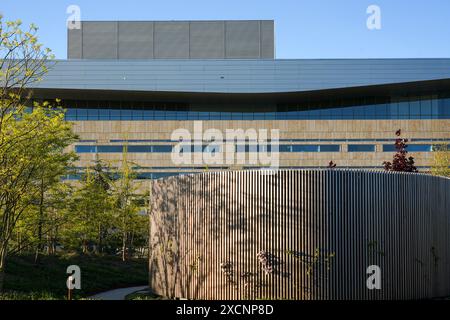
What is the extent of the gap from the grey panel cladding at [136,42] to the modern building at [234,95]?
110 millimetres

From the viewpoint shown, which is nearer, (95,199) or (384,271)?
(384,271)

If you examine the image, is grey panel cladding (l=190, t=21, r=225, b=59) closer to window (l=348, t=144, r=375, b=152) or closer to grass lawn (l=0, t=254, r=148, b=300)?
window (l=348, t=144, r=375, b=152)

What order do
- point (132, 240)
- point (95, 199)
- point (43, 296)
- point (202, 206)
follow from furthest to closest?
point (132, 240), point (95, 199), point (43, 296), point (202, 206)

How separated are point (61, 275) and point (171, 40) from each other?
4067 cm

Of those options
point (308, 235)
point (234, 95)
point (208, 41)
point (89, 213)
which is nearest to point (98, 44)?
point (208, 41)

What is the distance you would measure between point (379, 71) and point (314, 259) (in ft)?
154

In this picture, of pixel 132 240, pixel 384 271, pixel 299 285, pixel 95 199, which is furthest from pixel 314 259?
pixel 132 240

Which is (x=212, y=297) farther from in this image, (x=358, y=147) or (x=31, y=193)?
(x=358, y=147)

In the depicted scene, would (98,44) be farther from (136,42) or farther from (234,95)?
(234,95)

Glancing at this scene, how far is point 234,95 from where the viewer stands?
6172 centimetres

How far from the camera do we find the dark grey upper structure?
211ft

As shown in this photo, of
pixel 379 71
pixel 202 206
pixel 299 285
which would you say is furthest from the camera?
pixel 379 71

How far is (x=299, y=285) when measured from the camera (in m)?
17.5

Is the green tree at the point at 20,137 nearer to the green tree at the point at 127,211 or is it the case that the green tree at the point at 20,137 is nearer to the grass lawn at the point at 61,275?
the grass lawn at the point at 61,275
